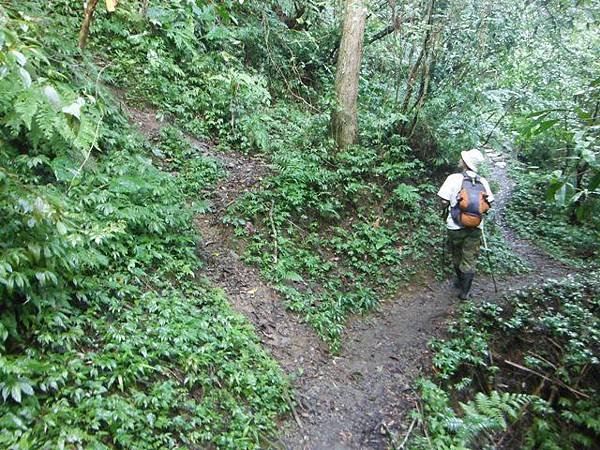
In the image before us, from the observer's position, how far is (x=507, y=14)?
10289mm

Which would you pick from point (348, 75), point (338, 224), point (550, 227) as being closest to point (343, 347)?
point (338, 224)

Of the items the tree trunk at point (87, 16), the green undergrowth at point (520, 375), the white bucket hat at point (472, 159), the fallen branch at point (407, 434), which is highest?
the tree trunk at point (87, 16)

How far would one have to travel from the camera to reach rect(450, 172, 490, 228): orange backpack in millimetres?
7387

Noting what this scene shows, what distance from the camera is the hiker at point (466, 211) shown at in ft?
24.3

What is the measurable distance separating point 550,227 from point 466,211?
22.4 feet

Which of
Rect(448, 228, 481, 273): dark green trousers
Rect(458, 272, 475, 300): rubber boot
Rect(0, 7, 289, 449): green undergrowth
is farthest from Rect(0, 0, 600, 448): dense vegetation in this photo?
Rect(448, 228, 481, 273): dark green trousers

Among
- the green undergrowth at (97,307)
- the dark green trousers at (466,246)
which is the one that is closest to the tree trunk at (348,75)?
the dark green trousers at (466,246)

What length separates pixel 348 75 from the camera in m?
9.43

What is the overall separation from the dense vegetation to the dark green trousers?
97 centimetres

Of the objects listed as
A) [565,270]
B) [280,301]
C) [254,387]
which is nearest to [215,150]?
[280,301]

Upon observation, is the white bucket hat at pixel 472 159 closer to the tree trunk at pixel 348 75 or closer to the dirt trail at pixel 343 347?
the dirt trail at pixel 343 347

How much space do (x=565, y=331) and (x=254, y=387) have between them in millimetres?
4104

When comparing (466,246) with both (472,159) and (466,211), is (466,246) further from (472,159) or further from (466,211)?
(472,159)

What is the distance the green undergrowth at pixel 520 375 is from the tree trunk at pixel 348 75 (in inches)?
Answer: 182
